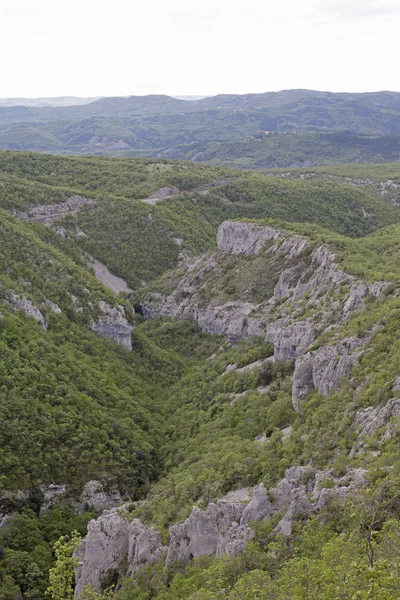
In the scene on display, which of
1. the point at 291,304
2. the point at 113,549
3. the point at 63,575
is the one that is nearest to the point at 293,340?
the point at 291,304

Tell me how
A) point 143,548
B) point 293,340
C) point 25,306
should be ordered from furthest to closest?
point 25,306, point 293,340, point 143,548

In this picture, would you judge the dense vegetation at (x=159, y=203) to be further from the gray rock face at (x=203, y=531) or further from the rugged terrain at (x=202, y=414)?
the gray rock face at (x=203, y=531)

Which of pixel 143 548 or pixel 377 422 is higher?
pixel 377 422

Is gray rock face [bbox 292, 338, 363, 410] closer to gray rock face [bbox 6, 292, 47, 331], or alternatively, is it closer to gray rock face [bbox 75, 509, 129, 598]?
gray rock face [bbox 75, 509, 129, 598]

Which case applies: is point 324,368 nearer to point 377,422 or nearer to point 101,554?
point 377,422

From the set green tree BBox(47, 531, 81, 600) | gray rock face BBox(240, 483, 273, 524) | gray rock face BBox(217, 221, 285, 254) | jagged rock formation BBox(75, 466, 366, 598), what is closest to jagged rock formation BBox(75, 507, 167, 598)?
jagged rock formation BBox(75, 466, 366, 598)
